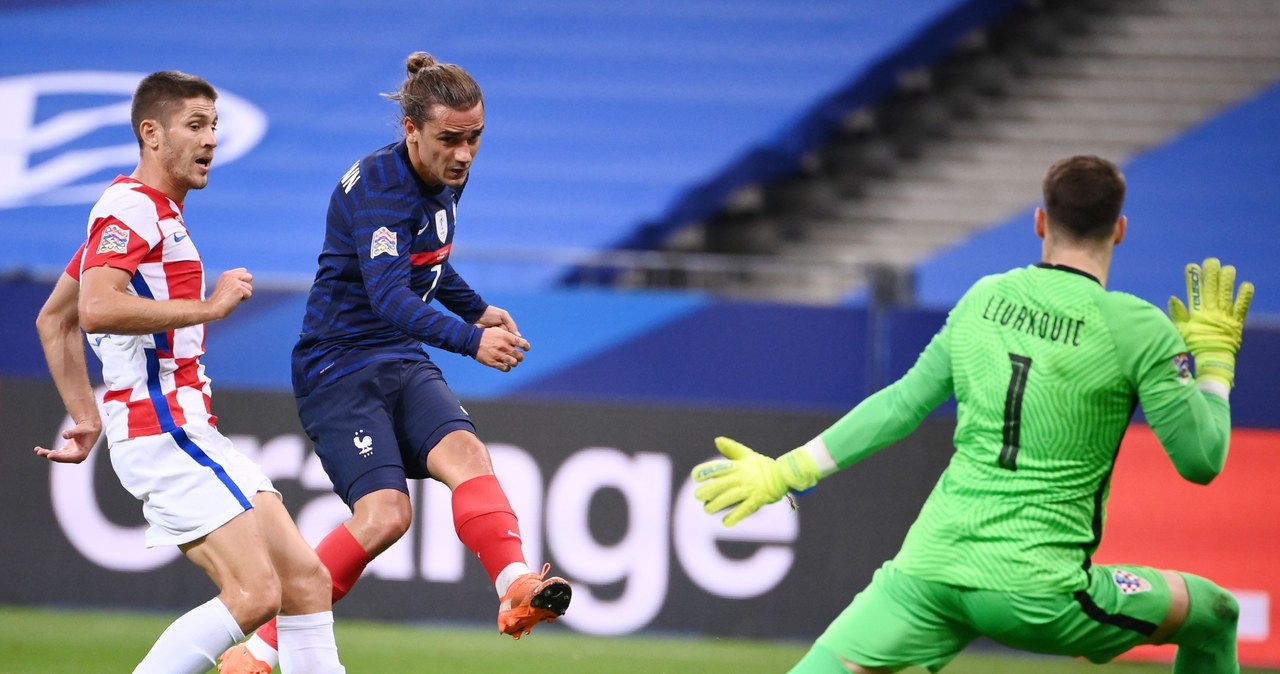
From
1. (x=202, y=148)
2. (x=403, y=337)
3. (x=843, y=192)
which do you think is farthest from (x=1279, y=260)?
(x=202, y=148)

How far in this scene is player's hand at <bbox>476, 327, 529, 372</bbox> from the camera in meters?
4.30

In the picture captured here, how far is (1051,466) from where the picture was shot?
336 centimetres

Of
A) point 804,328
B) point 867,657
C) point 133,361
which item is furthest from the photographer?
point 804,328

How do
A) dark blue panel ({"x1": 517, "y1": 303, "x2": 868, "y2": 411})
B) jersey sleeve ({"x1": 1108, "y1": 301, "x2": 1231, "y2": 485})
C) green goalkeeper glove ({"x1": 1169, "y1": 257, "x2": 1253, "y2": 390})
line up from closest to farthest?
jersey sleeve ({"x1": 1108, "y1": 301, "x2": 1231, "y2": 485}), green goalkeeper glove ({"x1": 1169, "y1": 257, "x2": 1253, "y2": 390}), dark blue panel ({"x1": 517, "y1": 303, "x2": 868, "y2": 411})

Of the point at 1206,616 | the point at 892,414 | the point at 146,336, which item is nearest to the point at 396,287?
the point at 146,336

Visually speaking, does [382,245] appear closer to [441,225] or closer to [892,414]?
[441,225]

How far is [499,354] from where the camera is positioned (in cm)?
431

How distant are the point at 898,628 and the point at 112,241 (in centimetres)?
224

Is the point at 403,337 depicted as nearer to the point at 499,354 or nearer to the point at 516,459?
the point at 499,354

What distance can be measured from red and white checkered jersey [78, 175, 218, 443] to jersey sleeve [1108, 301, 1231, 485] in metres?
2.43

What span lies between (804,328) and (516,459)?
1.76m

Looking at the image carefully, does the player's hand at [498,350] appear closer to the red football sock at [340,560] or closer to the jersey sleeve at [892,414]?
the red football sock at [340,560]

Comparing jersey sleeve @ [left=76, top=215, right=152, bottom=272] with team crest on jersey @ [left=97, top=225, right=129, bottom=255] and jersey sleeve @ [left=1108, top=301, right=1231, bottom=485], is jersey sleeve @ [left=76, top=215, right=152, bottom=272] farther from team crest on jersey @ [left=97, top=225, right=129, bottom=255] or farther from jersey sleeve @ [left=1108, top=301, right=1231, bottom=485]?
jersey sleeve @ [left=1108, top=301, right=1231, bottom=485]

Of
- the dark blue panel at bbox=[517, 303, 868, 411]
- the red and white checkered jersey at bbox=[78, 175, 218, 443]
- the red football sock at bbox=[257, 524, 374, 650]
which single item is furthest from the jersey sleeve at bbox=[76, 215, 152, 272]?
the dark blue panel at bbox=[517, 303, 868, 411]
